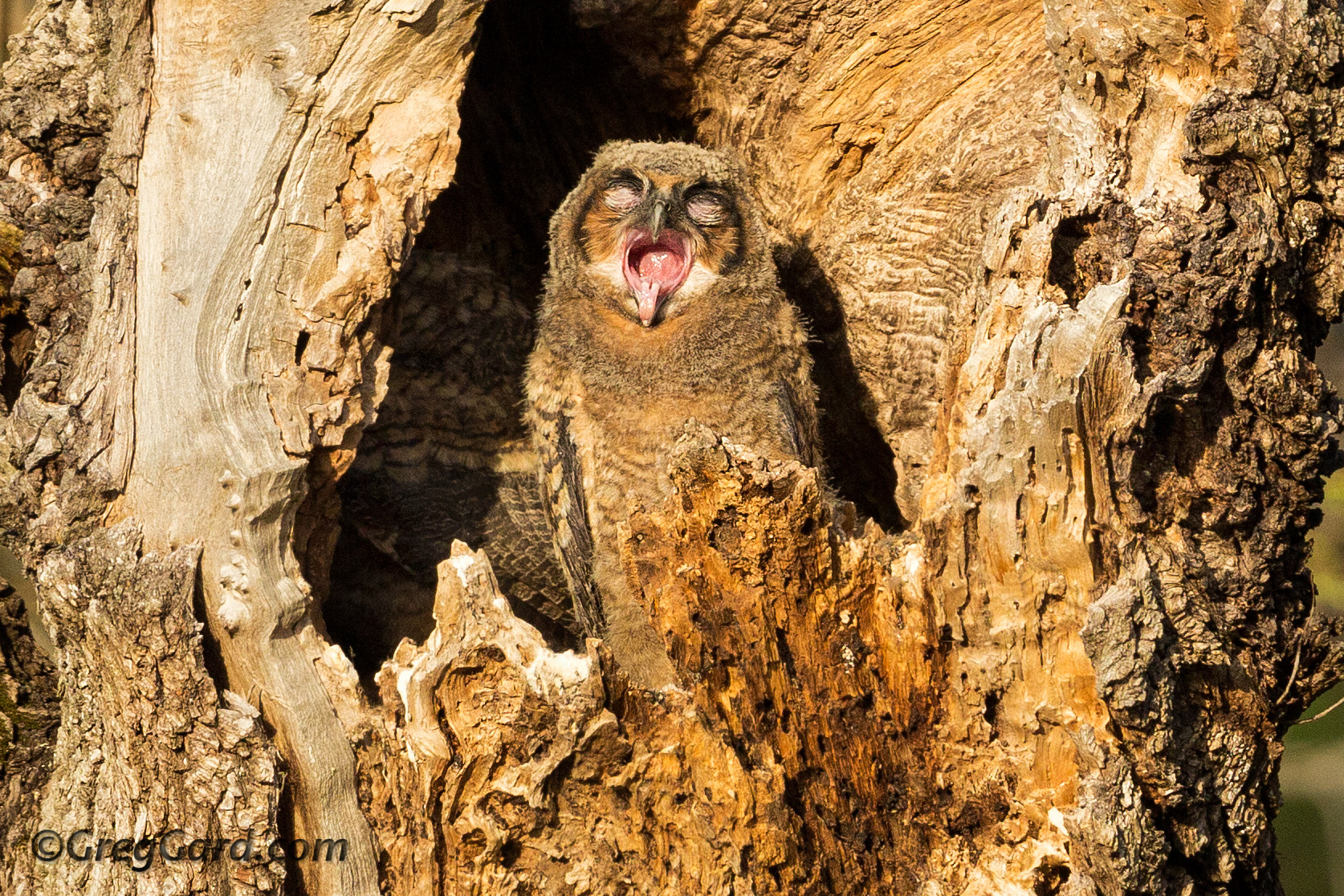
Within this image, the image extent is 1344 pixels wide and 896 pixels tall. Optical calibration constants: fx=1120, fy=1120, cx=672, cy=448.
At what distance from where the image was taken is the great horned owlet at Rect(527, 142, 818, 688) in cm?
330

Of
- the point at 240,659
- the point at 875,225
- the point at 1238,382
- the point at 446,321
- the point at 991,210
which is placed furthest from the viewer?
the point at 446,321

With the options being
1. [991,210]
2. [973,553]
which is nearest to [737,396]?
[991,210]

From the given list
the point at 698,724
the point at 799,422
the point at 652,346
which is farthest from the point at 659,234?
the point at 698,724

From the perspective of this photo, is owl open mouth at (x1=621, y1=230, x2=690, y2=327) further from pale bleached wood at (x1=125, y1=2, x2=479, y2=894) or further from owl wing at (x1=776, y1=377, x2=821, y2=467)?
pale bleached wood at (x1=125, y1=2, x2=479, y2=894)

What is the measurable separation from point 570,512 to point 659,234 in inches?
35.4

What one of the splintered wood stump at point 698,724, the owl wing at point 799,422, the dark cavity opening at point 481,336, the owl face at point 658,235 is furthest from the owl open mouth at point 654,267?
the splintered wood stump at point 698,724

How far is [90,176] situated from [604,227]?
137 cm

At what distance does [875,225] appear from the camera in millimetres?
3445

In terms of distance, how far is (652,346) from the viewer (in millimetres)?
3352

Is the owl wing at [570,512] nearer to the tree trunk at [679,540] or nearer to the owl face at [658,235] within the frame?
the owl face at [658,235]

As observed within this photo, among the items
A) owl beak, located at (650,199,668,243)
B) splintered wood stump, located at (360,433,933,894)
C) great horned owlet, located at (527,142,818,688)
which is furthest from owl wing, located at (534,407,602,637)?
splintered wood stump, located at (360,433,933,894)

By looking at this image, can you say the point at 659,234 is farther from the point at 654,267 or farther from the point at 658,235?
the point at 654,267

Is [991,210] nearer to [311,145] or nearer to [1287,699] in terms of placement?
[1287,699]

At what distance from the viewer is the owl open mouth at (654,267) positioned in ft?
10.9
